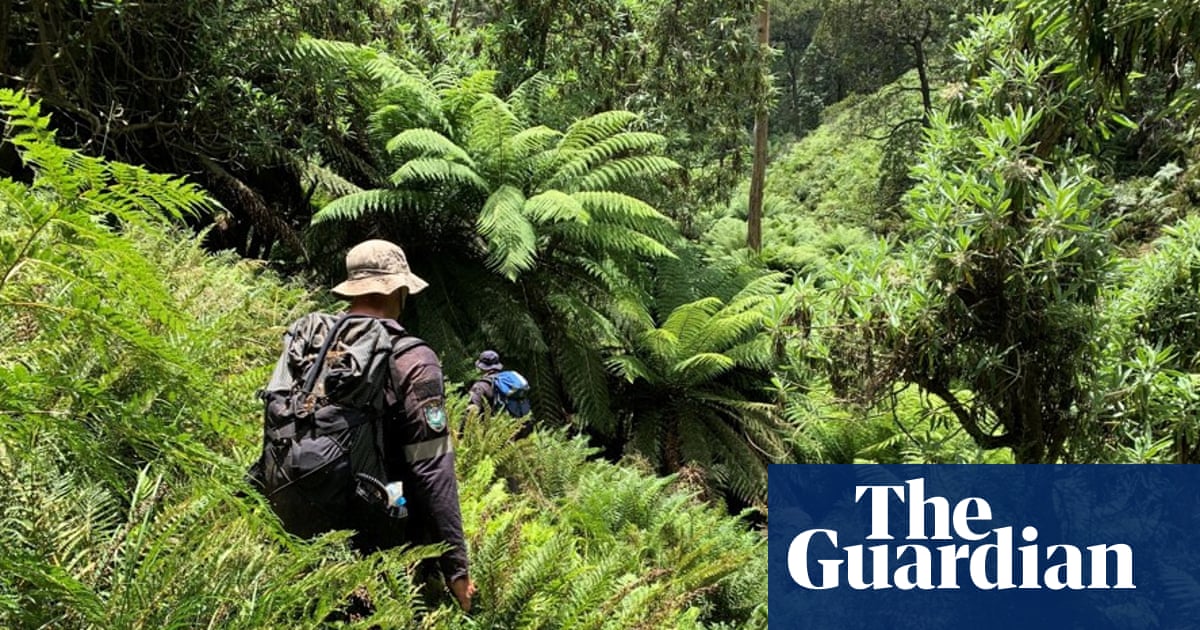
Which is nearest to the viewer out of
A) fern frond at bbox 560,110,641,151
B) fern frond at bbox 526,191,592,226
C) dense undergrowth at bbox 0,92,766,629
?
dense undergrowth at bbox 0,92,766,629

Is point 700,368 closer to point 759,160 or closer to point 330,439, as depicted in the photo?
point 330,439

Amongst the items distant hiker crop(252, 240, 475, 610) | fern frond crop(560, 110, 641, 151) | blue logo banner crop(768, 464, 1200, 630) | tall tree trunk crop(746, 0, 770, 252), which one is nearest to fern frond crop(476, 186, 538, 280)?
fern frond crop(560, 110, 641, 151)

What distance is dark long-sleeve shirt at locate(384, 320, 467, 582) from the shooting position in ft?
5.52

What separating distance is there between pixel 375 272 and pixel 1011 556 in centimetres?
221

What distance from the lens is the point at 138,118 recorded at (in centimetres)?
467

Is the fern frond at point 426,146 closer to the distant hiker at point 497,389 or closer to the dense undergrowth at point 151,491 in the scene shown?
the distant hiker at point 497,389

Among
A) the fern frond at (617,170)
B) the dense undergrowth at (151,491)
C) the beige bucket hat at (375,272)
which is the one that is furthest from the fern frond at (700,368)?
the beige bucket hat at (375,272)

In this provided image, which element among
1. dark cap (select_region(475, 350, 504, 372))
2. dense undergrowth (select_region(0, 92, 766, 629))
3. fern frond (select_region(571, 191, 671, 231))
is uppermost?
fern frond (select_region(571, 191, 671, 231))

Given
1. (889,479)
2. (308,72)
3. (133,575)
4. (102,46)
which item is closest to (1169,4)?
(889,479)

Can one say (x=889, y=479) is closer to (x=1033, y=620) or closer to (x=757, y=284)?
(x=1033, y=620)

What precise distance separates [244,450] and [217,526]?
69cm

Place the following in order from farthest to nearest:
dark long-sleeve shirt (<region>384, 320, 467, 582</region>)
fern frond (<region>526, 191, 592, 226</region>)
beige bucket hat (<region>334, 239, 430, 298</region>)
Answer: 1. fern frond (<region>526, 191, 592, 226</region>)
2. beige bucket hat (<region>334, 239, 430, 298</region>)
3. dark long-sleeve shirt (<region>384, 320, 467, 582</region>)

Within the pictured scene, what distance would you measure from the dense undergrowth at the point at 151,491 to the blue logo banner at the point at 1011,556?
34 centimetres

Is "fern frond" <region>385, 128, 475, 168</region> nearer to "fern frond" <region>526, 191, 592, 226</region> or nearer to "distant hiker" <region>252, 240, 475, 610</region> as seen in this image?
"fern frond" <region>526, 191, 592, 226</region>
